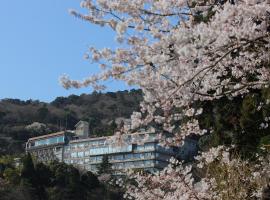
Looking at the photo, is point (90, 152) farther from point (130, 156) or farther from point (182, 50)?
point (182, 50)

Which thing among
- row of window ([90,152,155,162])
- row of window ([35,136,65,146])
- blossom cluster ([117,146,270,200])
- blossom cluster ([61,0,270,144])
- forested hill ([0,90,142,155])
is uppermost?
forested hill ([0,90,142,155])

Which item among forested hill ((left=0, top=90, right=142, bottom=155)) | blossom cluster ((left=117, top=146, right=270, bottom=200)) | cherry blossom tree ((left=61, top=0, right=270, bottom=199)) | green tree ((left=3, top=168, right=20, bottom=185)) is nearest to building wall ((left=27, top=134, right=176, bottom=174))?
forested hill ((left=0, top=90, right=142, bottom=155))

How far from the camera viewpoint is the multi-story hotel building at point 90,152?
6078 cm

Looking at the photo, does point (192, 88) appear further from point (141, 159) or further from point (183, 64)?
point (141, 159)

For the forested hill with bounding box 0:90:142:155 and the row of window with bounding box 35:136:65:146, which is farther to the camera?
the forested hill with bounding box 0:90:142:155

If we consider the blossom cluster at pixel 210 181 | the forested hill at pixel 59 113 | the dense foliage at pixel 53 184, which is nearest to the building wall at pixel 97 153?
the forested hill at pixel 59 113

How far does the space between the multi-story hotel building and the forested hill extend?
2.81 m

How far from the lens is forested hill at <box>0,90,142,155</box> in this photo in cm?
7688

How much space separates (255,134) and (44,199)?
28900 millimetres

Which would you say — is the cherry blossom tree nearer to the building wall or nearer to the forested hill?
the building wall

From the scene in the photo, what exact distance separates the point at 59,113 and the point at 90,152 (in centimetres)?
2191

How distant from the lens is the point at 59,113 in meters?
87.9

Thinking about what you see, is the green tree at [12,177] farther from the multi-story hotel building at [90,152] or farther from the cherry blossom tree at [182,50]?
the cherry blossom tree at [182,50]

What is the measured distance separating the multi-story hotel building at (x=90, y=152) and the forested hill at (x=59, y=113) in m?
2.81
